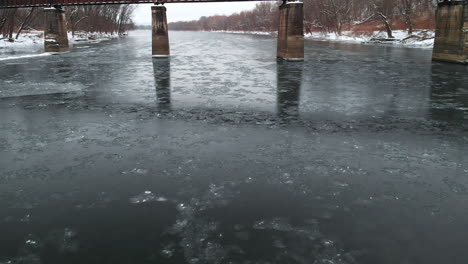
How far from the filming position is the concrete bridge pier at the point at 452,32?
26.9 m

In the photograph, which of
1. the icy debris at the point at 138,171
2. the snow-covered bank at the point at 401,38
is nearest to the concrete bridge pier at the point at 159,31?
the icy debris at the point at 138,171

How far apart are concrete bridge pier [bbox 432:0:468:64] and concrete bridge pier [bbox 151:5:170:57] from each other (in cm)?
2284

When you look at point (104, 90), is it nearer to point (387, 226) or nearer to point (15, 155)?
point (15, 155)

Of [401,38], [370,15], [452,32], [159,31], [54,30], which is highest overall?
[370,15]

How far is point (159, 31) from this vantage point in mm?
33250

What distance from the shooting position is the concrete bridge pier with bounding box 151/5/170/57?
3306 cm

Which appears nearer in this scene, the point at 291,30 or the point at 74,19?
the point at 291,30

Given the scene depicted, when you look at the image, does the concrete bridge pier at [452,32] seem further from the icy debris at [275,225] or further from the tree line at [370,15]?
the tree line at [370,15]

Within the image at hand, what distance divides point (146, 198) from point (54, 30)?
39501 mm

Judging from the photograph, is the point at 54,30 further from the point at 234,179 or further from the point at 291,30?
the point at 234,179

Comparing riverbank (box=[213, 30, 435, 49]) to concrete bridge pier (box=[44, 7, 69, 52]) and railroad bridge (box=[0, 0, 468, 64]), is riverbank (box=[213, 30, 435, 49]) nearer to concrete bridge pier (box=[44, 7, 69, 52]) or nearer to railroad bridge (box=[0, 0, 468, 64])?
railroad bridge (box=[0, 0, 468, 64])

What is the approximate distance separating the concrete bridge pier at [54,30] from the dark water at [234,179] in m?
27.5

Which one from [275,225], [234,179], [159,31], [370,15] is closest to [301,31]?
[159,31]

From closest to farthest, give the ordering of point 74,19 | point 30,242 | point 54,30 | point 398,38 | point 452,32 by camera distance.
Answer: point 30,242, point 452,32, point 54,30, point 398,38, point 74,19
